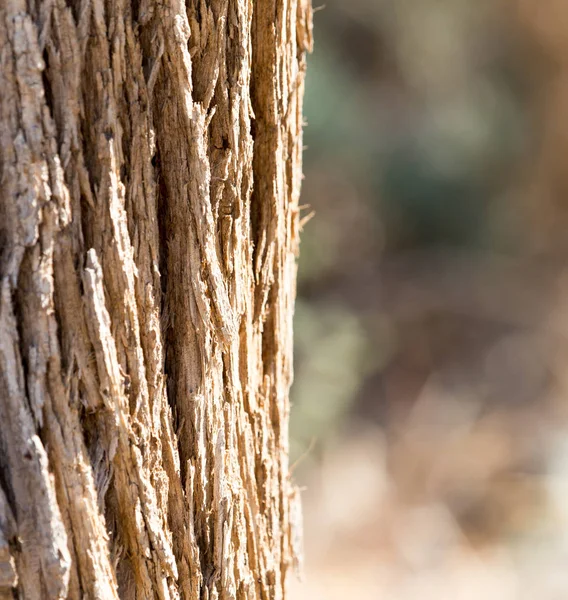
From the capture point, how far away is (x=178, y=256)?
2.73 feet

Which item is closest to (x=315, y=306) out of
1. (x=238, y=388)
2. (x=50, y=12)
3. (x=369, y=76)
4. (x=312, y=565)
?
(x=312, y=565)

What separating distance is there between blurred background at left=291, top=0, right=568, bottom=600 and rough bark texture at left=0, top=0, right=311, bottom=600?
2580mm

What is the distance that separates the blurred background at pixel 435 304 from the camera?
359cm

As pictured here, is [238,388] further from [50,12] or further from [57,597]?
[50,12]

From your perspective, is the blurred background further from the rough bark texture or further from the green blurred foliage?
the rough bark texture

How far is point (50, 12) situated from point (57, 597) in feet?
1.80

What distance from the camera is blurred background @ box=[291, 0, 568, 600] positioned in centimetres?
359

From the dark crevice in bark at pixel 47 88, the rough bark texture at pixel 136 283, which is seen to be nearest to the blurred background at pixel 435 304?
the rough bark texture at pixel 136 283

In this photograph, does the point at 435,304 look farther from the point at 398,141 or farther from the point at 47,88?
the point at 47,88

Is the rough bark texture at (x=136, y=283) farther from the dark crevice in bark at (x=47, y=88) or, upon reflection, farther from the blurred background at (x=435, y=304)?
the blurred background at (x=435, y=304)

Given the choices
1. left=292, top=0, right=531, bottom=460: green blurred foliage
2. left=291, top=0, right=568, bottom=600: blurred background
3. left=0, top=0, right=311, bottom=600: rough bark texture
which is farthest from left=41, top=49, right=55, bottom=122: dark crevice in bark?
left=292, top=0, right=531, bottom=460: green blurred foliage

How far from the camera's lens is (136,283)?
31.1 inches

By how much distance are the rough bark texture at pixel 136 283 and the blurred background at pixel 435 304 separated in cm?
258

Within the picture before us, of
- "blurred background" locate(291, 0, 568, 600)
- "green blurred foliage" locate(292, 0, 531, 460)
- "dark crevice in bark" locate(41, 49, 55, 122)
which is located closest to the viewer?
"dark crevice in bark" locate(41, 49, 55, 122)
